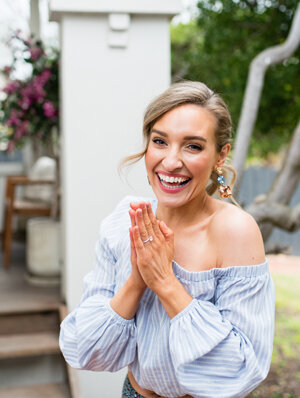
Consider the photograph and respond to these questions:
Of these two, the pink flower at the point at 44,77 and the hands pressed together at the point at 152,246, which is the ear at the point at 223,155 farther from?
the pink flower at the point at 44,77

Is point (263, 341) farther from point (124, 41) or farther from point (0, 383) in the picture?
point (0, 383)

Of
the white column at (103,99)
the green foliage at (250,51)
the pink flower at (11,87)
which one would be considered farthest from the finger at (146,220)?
the green foliage at (250,51)

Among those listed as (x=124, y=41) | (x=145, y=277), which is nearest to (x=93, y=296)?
(x=145, y=277)

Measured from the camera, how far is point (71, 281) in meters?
3.13

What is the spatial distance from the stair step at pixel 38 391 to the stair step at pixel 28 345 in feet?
0.64

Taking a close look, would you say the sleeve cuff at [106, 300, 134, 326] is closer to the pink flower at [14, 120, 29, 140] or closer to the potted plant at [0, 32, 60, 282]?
the potted plant at [0, 32, 60, 282]

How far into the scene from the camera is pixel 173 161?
4.20ft

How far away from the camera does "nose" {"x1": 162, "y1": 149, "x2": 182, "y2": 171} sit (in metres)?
1.28

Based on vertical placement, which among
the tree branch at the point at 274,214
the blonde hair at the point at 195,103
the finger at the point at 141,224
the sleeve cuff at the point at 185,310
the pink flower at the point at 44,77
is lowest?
the tree branch at the point at 274,214

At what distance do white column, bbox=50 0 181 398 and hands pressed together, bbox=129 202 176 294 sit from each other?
1743 millimetres

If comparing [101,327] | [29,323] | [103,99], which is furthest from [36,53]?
[101,327]

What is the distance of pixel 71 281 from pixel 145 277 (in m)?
1.93

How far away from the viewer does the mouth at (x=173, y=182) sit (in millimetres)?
1303

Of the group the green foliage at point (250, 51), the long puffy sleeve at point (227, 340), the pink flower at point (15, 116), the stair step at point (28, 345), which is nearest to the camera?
the long puffy sleeve at point (227, 340)
